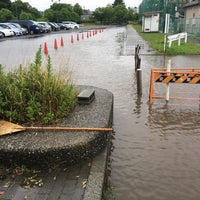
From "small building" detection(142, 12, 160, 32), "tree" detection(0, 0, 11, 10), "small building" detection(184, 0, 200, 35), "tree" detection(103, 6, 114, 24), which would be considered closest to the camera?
"small building" detection(184, 0, 200, 35)

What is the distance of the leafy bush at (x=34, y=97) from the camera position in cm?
428

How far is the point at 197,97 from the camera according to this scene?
7.84 meters

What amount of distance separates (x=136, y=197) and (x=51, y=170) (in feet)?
3.98

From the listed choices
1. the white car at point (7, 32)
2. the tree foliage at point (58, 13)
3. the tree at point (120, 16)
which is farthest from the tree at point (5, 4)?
the white car at point (7, 32)

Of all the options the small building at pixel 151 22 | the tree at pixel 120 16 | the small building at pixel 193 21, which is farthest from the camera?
the tree at pixel 120 16

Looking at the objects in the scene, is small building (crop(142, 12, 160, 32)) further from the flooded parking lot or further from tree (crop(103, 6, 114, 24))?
tree (crop(103, 6, 114, 24))

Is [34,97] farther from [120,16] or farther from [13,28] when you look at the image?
[120,16]

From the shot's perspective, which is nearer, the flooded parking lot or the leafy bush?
the flooded parking lot

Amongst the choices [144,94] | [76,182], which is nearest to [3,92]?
[76,182]

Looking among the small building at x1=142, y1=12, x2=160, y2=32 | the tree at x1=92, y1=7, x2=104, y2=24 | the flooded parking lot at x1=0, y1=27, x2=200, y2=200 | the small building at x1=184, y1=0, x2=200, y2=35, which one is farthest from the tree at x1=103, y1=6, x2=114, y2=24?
the flooded parking lot at x1=0, y1=27, x2=200, y2=200

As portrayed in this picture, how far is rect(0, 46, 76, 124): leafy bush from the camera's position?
428 centimetres

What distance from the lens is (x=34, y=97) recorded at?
4.39 meters

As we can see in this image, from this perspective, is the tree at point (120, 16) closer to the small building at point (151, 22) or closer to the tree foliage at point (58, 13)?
the tree foliage at point (58, 13)

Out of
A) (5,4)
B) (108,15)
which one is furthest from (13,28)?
(108,15)
